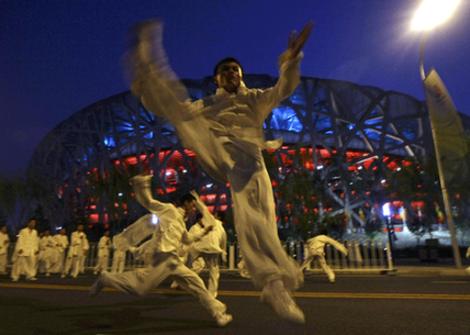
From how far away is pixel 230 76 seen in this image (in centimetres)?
294

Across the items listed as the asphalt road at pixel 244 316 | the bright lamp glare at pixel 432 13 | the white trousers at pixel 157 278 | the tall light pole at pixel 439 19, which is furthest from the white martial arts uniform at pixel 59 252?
the bright lamp glare at pixel 432 13

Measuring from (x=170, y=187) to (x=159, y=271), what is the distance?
48.7 m

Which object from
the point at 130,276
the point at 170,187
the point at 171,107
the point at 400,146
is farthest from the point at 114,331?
the point at 400,146

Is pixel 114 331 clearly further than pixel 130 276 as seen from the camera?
No

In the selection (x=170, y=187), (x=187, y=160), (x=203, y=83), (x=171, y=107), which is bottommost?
(x=171, y=107)

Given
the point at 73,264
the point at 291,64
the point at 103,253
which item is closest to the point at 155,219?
the point at 291,64

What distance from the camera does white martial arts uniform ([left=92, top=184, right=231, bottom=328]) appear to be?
153 inches

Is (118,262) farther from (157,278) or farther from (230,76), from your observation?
(230,76)

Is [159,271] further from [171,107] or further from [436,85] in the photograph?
[436,85]

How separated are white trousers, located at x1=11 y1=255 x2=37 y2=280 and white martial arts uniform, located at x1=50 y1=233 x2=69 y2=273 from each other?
3300 mm

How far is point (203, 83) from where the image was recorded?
171ft

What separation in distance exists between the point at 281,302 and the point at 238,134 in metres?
1.25

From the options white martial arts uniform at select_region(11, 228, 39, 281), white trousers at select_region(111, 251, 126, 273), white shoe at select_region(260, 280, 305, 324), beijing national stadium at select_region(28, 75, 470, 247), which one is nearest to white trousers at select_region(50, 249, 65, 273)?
white trousers at select_region(111, 251, 126, 273)

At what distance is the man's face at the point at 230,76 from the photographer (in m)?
2.94
